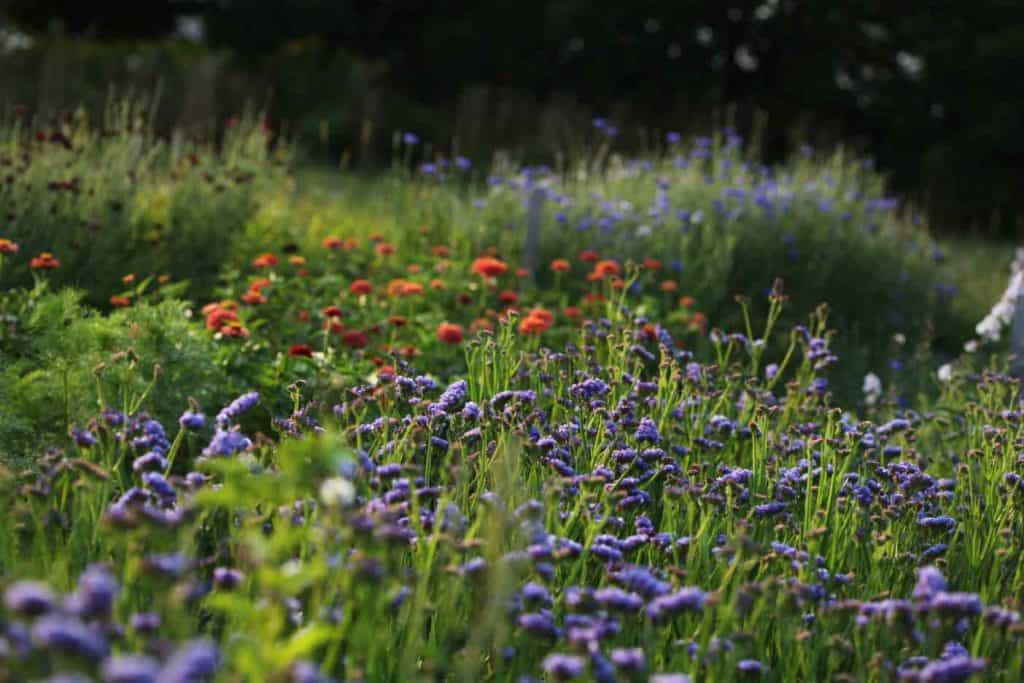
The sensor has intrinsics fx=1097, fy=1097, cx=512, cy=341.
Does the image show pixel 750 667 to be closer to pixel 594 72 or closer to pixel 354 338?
pixel 354 338

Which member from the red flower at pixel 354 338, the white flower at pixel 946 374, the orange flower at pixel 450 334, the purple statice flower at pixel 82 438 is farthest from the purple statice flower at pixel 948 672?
the white flower at pixel 946 374

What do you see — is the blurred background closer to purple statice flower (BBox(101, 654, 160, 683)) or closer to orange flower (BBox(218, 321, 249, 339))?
orange flower (BBox(218, 321, 249, 339))

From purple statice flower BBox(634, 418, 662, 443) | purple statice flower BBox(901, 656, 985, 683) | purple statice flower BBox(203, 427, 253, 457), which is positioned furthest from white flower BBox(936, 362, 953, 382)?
purple statice flower BBox(203, 427, 253, 457)

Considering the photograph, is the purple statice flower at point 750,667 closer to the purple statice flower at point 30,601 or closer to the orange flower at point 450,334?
the purple statice flower at point 30,601

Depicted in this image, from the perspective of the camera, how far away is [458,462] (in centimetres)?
274

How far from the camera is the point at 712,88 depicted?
1703 cm

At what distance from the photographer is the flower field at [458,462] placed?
190 cm

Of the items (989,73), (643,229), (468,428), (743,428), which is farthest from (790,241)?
(989,73)

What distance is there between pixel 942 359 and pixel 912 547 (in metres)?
4.94

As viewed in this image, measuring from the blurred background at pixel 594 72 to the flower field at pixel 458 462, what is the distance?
7715 millimetres

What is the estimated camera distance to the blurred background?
15.2 meters

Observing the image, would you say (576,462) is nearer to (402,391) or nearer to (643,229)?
(402,391)

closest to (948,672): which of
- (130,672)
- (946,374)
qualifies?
(130,672)

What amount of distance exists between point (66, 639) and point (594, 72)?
656 inches
